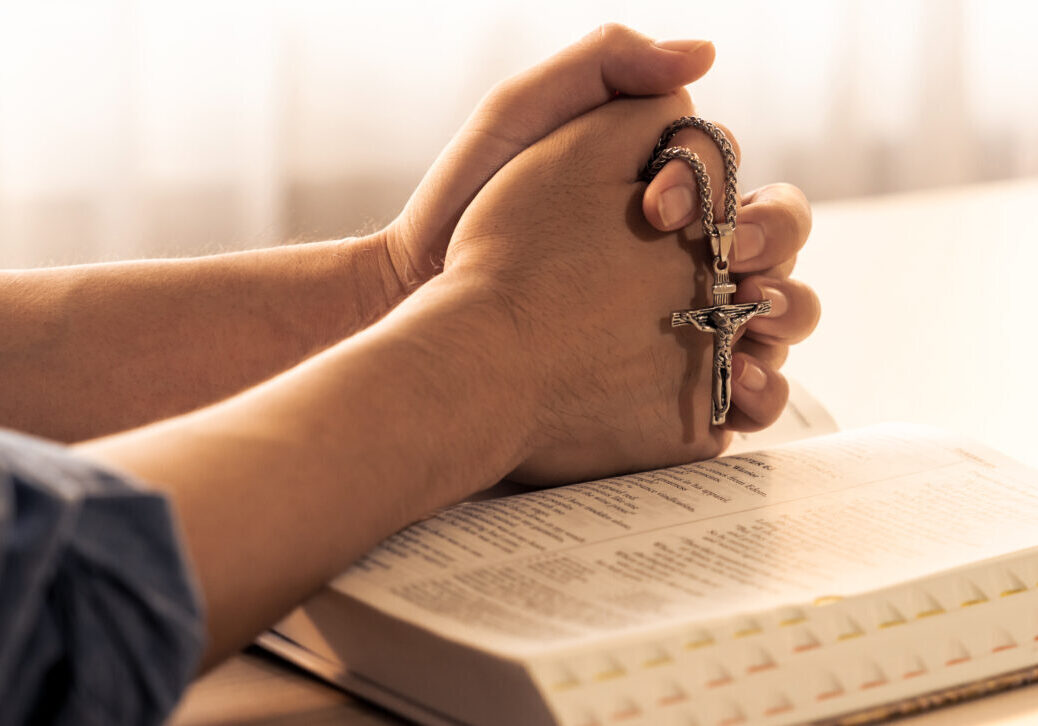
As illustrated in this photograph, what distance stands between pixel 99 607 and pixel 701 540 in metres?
0.24

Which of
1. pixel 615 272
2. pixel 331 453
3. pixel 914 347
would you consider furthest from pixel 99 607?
pixel 914 347

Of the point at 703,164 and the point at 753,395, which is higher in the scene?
the point at 703,164

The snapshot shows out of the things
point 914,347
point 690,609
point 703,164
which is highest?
point 703,164

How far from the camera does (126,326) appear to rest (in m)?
0.71

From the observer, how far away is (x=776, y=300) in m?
0.63

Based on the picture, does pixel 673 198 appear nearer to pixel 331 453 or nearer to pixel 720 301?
pixel 720 301

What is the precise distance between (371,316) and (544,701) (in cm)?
44

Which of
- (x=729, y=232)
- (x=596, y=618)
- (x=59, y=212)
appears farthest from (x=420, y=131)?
(x=596, y=618)

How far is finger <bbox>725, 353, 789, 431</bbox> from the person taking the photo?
0.63 metres

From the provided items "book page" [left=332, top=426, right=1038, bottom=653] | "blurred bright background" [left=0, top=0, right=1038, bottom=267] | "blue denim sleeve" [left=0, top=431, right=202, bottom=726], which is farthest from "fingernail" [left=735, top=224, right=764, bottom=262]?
"blurred bright background" [left=0, top=0, right=1038, bottom=267]

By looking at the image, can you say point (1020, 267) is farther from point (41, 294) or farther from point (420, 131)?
point (41, 294)

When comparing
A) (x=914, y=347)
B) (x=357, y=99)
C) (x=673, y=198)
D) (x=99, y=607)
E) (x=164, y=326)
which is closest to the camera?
(x=99, y=607)

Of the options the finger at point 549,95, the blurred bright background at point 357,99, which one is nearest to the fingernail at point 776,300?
the finger at point 549,95

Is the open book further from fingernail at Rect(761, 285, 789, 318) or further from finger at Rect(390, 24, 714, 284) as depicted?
finger at Rect(390, 24, 714, 284)
